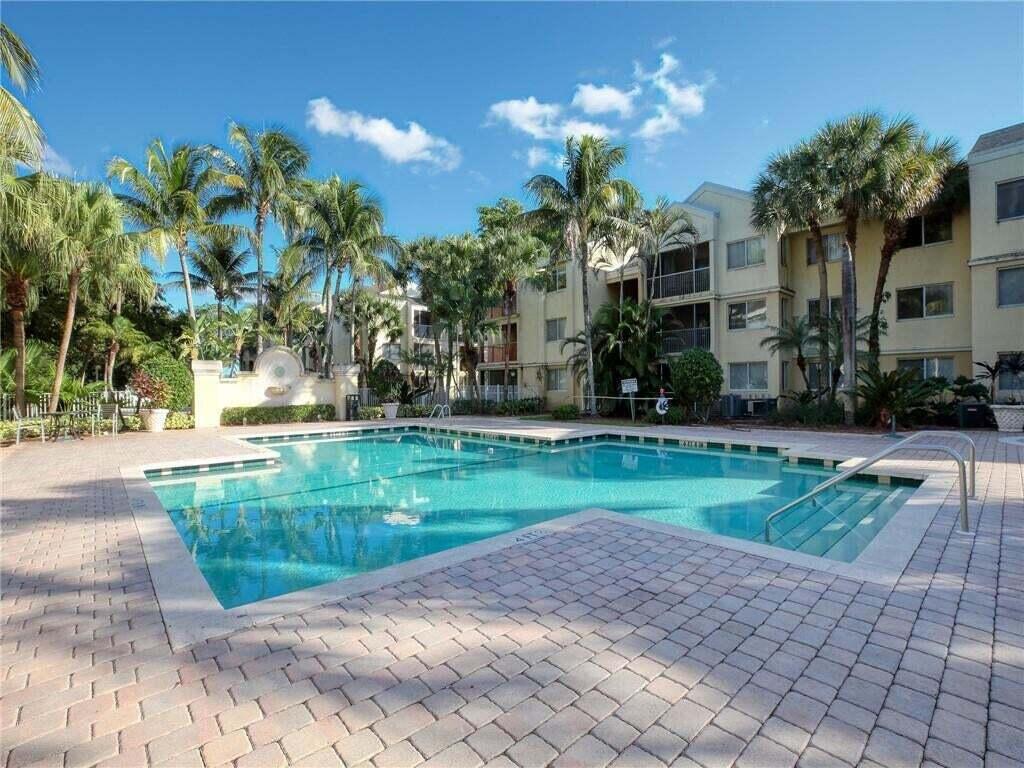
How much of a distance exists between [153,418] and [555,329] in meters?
17.9

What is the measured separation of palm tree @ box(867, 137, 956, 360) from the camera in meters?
14.5

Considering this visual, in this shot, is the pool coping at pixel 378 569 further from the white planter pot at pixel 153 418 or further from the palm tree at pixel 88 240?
the white planter pot at pixel 153 418

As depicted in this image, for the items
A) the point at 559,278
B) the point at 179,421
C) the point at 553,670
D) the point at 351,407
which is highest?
the point at 559,278

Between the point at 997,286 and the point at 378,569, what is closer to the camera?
the point at 378,569

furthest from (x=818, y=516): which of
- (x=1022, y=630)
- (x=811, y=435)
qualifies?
(x=811, y=435)

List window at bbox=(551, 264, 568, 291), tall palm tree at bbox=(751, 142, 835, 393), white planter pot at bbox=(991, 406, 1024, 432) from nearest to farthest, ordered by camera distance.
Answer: white planter pot at bbox=(991, 406, 1024, 432) < tall palm tree at bbox=(751, 142, 835, 393) < window at bbox=(551, 264, 568, 291)

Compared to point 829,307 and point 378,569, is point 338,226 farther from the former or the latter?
point 829,307

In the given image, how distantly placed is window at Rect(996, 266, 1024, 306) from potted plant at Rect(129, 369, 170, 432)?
2818 centimetres

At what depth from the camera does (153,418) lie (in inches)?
689

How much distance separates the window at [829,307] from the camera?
58.1 ft

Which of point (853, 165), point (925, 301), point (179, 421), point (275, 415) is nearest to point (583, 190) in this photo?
point (853, 165)

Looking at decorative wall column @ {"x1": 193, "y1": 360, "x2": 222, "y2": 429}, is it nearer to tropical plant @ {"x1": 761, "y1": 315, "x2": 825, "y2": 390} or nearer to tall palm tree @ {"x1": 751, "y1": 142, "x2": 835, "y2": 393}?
tall palm tree @ {"x1": 751, "y1": 142, "x2": 835, "y2": 393}

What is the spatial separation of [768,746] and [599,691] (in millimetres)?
803

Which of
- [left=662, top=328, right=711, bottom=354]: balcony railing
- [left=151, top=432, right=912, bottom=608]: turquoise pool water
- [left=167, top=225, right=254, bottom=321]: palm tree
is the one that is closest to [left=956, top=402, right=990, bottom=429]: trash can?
[left=151, top=432, right=912, bottom=608]: turquoise pool water
